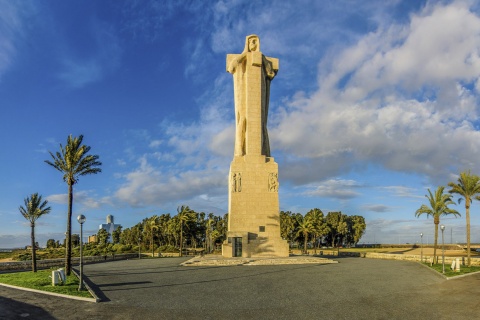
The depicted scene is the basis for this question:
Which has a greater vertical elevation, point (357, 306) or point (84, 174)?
point (84, 174)

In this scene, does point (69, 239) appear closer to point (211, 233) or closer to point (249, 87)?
point (249, 87)

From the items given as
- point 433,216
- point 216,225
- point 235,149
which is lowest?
point 216,225

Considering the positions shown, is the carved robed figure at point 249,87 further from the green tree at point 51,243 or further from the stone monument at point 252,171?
the green tree at point 51,243

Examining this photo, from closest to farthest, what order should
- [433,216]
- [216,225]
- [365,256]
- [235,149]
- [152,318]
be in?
[152,318] → [433,216] → [235,149] → [365,256] → [216,225]

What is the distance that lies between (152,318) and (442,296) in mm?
11961

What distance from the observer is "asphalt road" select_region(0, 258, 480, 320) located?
39.7ft

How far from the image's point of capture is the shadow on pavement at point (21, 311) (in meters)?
12.0

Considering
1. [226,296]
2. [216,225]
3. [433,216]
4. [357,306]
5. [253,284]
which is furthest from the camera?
[216,225]

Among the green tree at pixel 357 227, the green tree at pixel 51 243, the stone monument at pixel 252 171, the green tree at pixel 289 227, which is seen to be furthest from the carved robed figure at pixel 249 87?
the green tree at pixel 51 243

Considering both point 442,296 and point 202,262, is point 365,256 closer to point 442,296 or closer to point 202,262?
point 202,262

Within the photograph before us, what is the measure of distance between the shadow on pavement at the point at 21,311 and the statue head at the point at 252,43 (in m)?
32.8

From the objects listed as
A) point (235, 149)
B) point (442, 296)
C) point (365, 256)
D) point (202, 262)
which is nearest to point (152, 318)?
point (442, 296)

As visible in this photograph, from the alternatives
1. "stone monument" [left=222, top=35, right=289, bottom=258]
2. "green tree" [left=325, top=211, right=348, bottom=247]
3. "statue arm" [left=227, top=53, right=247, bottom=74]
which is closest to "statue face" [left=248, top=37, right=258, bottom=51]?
"stone monument" [left=222, top=35, right=289, bottom=258]

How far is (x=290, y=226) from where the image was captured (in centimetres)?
7888
